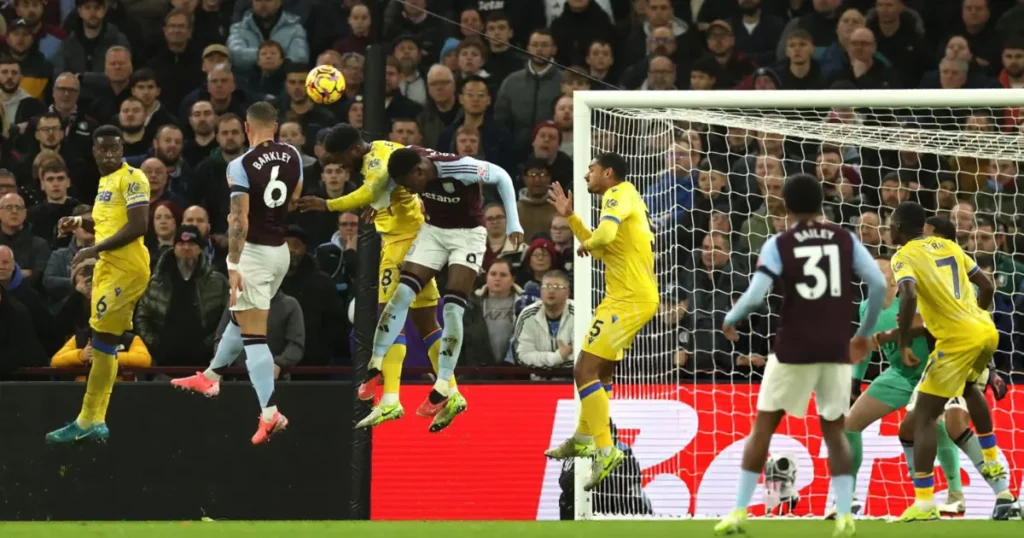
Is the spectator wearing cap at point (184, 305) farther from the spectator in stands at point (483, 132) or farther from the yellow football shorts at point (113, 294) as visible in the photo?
the spectator in stands at point (483, 132)

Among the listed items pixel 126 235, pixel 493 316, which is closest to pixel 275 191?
pixel 126 235

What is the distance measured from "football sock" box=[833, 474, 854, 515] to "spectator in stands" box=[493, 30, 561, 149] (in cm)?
770

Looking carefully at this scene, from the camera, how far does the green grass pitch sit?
35.2 feet

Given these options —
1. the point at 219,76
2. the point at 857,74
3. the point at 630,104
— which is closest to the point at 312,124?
the point at 219,76

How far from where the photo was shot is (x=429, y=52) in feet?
60.5

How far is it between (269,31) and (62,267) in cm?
403

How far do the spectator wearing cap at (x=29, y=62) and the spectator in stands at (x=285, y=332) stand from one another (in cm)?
456

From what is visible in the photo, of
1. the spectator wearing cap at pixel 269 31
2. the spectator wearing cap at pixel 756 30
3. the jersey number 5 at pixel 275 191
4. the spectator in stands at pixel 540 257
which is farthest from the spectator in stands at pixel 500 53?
the jersey number 5 at pixel 275 191

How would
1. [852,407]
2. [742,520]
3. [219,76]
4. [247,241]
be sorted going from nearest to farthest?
[742,520] → [247,241] → [852,407] → [219,76]

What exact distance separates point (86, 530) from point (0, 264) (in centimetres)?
430

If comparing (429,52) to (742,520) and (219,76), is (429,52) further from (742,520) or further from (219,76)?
(742,520)

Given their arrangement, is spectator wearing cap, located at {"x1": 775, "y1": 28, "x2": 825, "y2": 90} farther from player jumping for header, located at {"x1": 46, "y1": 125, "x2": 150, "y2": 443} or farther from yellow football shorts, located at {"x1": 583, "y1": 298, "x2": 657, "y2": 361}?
player jumping for header, located at {"x1": 46, "y1": 125, "x2": 150, "y2": 443}

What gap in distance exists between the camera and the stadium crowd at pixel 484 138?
587 inches

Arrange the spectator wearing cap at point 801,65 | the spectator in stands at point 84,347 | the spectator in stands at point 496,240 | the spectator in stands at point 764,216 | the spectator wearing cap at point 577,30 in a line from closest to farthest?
1. the spectator in stands at point 84,347
2. the spectator in stands at point 764,216
3. the spectator in stands at point 496,240
4. the spectator wearing cap at point 801,65
5. the spectator wearing cap at point 577,30
